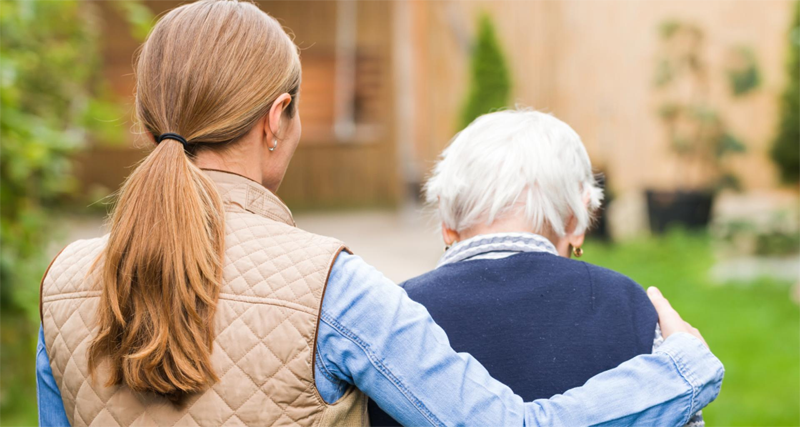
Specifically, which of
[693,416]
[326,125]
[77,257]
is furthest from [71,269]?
[326,125]

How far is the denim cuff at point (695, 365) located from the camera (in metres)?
1.39

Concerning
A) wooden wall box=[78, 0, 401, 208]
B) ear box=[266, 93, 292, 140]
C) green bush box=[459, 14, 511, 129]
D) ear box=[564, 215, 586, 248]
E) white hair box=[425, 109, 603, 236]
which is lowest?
wooden wall box=[78, 0, 401, 208]

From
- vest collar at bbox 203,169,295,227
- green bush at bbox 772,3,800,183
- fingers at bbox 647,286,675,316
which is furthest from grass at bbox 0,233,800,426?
green bush at bbox 772,3,800,183

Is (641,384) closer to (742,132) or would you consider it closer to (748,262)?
(748,262)

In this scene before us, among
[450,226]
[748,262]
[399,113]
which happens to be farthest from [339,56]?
[450,226]

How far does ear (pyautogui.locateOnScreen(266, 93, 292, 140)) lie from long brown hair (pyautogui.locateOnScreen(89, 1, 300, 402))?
10mm

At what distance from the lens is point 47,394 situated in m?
1.44

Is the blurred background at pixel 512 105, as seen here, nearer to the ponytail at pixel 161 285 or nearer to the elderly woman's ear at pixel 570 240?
the ponytail at pixel 161 285

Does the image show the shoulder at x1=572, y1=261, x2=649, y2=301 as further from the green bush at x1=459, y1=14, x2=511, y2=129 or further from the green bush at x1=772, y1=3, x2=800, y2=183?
the green bush at x1=772, y1=3, x2=800, y2=183

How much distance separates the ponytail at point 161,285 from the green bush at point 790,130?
11.1 m

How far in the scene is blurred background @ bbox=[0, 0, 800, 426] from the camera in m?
3.85

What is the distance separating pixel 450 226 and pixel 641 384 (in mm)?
565

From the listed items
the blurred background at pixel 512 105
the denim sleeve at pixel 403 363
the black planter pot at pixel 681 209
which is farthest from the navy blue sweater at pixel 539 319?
the black planter pot at pixel 681 209

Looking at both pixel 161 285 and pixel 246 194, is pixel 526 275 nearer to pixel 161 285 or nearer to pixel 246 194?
pixel 246 194
